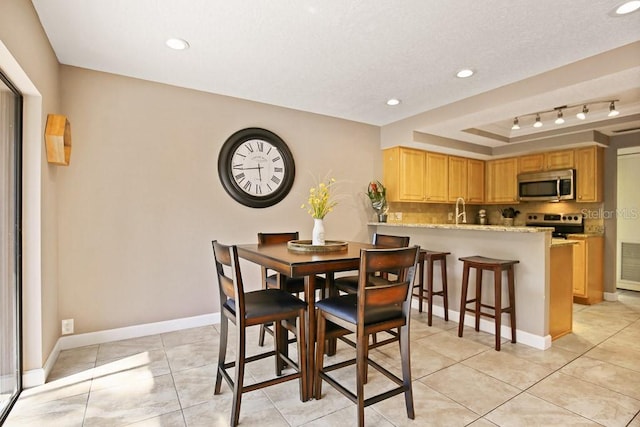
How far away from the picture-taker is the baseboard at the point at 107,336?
90.2 inches

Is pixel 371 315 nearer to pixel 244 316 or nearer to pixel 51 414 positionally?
pixel 244 316

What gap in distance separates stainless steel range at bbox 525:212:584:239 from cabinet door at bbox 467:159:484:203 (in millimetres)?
912

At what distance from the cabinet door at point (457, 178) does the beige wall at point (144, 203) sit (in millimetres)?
2953

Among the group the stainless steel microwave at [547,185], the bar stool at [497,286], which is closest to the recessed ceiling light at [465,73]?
the bar stool at [497,286]

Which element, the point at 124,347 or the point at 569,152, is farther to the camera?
the point at 569,152

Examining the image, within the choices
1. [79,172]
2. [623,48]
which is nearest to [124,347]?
[79,172]

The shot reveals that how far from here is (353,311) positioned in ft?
6.25

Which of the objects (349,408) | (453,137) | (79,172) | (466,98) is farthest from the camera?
(453,137)

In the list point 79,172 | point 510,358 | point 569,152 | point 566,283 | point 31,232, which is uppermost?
point 569,152

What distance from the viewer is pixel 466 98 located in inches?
144

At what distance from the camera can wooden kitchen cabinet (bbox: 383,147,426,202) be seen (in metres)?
4.76

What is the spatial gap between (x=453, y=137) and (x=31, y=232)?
15.9 feet

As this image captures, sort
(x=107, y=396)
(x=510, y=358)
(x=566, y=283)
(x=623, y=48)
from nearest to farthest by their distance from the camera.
A: (x=107, y=396) → (x=623, y=48) → (x=510, y=358) → (x=566, y=283)

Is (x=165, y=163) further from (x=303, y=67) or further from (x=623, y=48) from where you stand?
(x=623, y=48)
